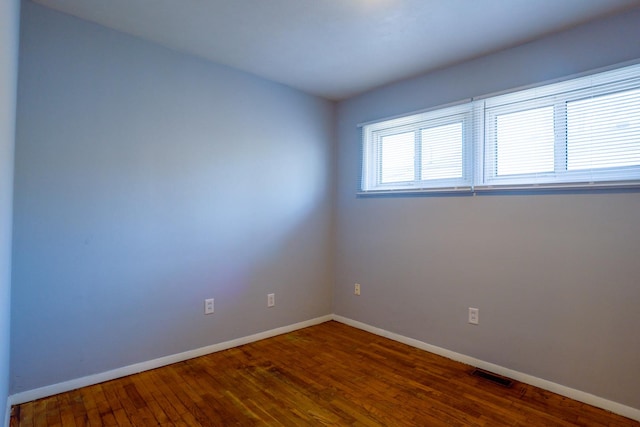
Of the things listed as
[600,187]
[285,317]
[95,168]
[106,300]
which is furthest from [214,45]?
[600,187]

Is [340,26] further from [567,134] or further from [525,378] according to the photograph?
[525,378]

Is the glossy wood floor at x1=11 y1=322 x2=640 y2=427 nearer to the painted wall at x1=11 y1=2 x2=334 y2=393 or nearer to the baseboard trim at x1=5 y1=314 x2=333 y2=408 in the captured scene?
the baseboard trim at x1=5 y1=314 x2=333 y2=408

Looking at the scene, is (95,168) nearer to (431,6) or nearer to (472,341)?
(431,6)

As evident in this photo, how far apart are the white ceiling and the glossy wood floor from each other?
234 centimetres

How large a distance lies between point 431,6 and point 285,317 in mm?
2762

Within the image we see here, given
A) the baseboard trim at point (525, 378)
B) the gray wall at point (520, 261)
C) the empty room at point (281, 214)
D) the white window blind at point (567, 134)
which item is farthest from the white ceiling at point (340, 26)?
the baseboard trim at point (525, 378)

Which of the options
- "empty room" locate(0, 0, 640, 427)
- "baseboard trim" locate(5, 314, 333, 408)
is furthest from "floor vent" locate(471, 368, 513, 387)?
"baseboard trim" locate(5, 314, 333, 408)

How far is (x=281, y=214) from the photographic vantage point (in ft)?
10.6

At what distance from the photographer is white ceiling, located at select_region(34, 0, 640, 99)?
6.47ft

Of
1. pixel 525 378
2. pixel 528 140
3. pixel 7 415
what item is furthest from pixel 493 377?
pixel 7 415

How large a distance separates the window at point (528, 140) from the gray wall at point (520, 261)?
0.10 m

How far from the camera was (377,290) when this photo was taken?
327 cm

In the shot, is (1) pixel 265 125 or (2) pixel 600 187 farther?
Answer: (1) pixel 265 125

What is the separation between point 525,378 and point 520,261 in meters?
0.80
